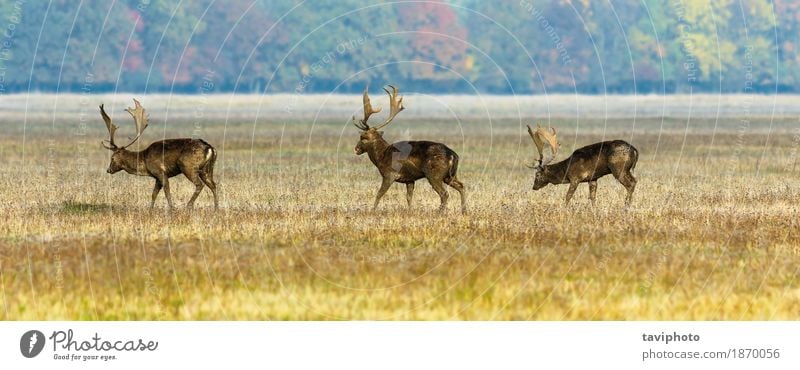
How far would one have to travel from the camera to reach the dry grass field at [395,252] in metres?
19.0

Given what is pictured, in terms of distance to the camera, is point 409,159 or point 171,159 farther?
point 171,159

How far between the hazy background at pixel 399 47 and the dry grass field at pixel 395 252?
96877 millimetres

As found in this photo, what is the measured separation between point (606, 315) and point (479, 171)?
2546cm

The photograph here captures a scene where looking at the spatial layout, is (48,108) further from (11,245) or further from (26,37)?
(11,245)

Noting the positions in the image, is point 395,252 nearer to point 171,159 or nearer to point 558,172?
point 171,159

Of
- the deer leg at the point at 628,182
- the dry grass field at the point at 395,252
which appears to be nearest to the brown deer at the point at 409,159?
the dry grass field at the point at 395,252

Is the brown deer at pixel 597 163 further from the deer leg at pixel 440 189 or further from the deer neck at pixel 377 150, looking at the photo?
the deer neck at pixel 377 150

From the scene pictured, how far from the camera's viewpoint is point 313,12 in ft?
468

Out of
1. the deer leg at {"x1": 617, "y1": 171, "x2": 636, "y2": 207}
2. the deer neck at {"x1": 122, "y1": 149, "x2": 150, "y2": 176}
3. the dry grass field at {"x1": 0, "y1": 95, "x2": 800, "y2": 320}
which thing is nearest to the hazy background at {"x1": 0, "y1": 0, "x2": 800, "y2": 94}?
the dry grass field at {"x1": 0, "y1": 95, "x2": 800, "y2": 320}

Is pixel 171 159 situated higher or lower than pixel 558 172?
lower

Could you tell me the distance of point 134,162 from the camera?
27797 mm
